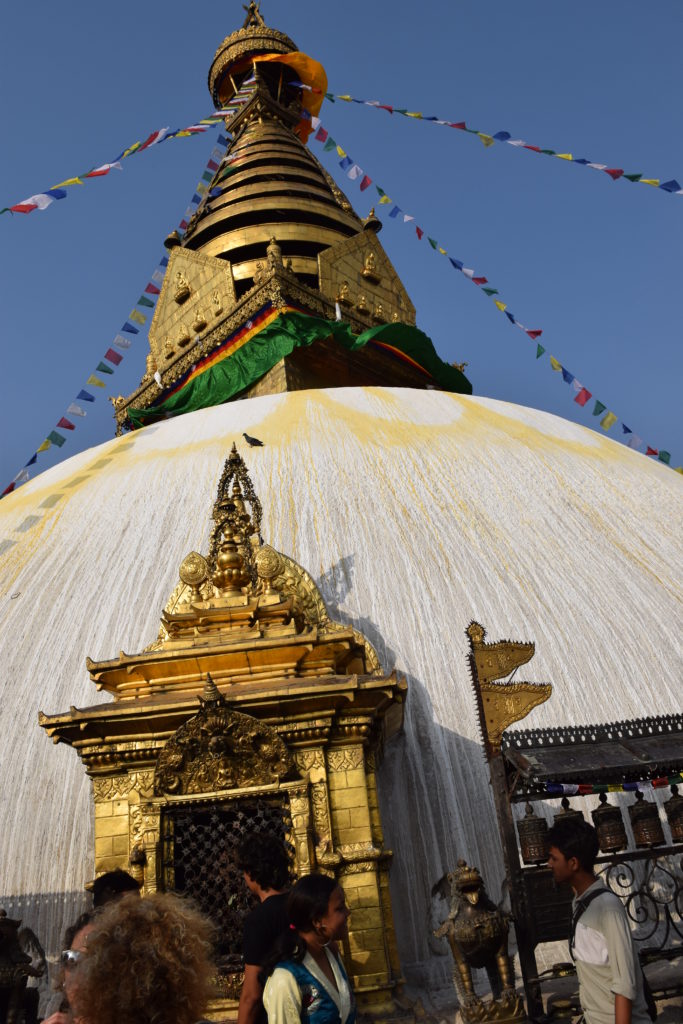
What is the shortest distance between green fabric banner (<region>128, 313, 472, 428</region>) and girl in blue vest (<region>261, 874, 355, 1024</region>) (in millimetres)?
9361

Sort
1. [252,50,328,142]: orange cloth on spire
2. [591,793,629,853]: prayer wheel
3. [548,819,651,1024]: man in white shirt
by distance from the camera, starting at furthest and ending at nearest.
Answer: [252,50,328,142]: orange cloth on spire
[591,793,629,853]: prayer wheel
[548,819,651,1024]: man in white shirt

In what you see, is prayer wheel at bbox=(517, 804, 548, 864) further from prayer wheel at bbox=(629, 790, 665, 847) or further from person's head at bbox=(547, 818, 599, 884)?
person's head at bbox=(547, 818, 599, 884)

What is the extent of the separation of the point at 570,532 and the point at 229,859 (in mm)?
4237

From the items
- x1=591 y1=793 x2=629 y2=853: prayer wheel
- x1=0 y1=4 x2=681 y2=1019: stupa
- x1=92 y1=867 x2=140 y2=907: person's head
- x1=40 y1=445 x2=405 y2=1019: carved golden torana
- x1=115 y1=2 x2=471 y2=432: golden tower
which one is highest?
x1=115 y1=2 x2=471 y2=432: golden tower

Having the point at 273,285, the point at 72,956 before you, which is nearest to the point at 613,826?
the point at 72,956

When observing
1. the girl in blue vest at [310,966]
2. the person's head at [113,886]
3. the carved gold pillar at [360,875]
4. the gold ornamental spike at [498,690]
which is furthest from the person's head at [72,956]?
the gold ornamental spike at [498,690]

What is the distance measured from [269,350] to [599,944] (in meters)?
9.64

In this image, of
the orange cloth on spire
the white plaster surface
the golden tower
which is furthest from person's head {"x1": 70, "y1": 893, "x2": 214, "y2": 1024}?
the orange cloth on spire

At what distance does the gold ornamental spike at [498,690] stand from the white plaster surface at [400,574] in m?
1.31

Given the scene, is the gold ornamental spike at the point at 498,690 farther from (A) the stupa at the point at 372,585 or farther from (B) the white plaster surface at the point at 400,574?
(B) the white plaster surface at the point at 400,574

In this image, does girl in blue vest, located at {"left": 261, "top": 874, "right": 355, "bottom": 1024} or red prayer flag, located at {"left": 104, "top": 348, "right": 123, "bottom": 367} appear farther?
red prayer flag, located at {"left": 104, "top": 348, "right": 123, "bottom": 367}

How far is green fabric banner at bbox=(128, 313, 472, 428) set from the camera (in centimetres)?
1116

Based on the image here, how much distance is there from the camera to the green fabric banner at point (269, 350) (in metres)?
11.2

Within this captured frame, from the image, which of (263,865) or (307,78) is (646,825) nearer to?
(263,865)
